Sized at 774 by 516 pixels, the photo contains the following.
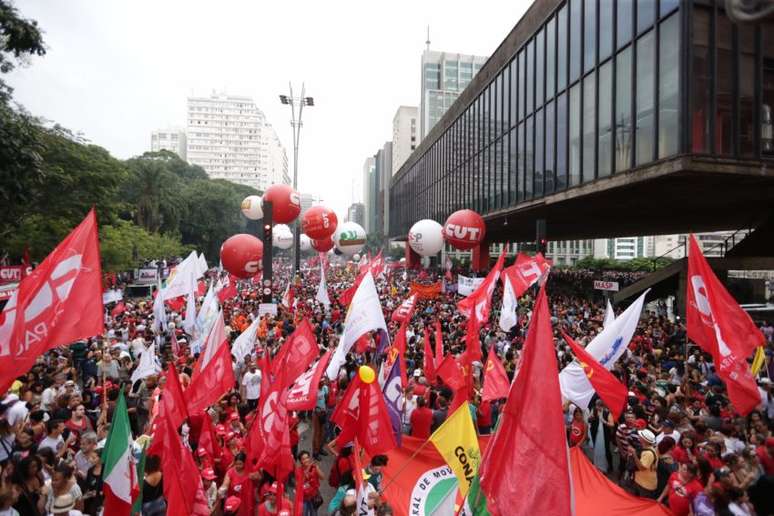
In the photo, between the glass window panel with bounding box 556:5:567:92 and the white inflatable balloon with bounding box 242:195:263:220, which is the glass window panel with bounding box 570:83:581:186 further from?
the white inflatable balloon with bounding box 242:195:263:220

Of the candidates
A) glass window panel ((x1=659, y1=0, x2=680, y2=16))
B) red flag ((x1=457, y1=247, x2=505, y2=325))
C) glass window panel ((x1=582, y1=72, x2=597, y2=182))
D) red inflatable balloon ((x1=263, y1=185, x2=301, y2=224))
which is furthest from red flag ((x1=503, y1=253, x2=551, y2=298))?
glass window panel ((x1=659, y1=0, x2=680, y2=16))

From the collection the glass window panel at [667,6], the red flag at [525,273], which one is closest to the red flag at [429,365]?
the red flag at [525,273]

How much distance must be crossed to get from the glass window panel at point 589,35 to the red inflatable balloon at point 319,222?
35.5 ft

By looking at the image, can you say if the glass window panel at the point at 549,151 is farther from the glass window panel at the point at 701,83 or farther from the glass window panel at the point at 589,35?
the glass window panel at the point at 701,83

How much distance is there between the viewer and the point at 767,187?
15.0 m

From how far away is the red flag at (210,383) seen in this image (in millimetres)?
6312

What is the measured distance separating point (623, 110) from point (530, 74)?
8046mm

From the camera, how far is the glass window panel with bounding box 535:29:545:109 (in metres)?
20.8

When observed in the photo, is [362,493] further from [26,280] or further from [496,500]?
[26,280]

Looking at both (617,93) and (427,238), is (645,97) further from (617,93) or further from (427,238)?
(427,238)

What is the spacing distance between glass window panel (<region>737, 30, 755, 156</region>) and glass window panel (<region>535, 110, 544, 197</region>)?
8.20 m

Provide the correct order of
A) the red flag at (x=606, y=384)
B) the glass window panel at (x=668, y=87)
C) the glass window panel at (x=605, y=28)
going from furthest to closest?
the glass window panel at (x=605, y=28) → the glass window panel at (x=668, y=87) → the red flag at (x=606, y=384)

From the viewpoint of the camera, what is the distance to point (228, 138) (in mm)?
140250

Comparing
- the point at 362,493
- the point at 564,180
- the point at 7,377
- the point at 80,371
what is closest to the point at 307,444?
the point at 362,493
